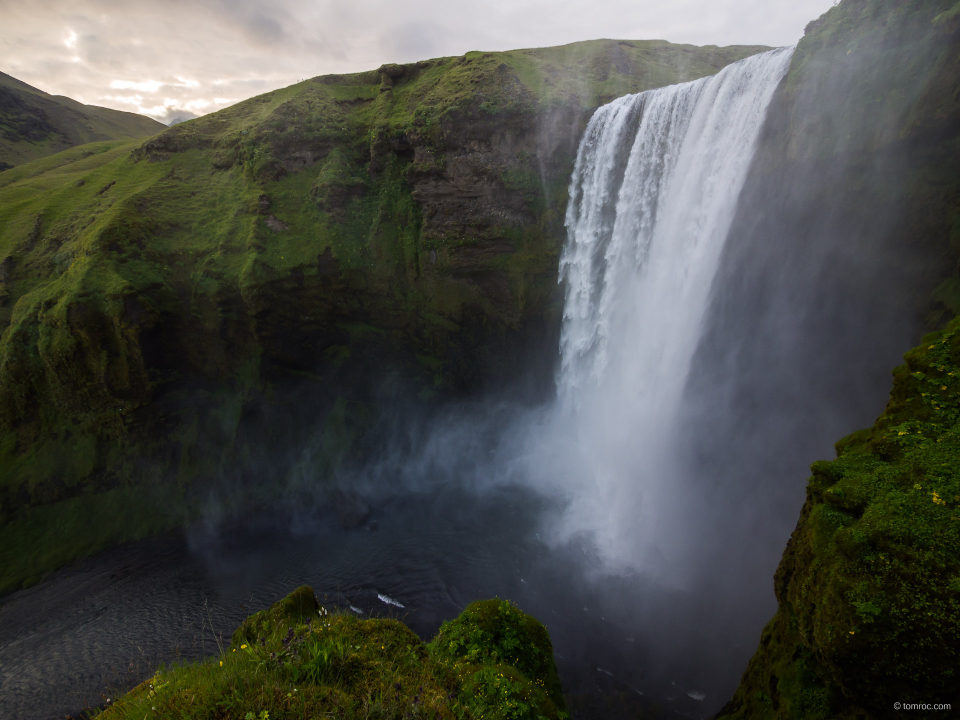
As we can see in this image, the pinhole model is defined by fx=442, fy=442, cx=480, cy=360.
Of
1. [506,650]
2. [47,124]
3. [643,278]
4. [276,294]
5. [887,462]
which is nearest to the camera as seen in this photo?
[887,462]

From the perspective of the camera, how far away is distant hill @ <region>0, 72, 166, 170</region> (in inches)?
1992

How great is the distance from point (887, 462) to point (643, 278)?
41.6 ft

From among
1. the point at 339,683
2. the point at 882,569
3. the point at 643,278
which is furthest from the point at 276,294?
the point at 882,569

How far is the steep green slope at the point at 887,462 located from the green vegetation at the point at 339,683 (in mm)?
3757

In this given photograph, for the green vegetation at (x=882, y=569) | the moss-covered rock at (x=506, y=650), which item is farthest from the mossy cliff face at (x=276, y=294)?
the green vegetation at (x=882, y=569)

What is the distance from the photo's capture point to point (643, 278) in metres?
17.9

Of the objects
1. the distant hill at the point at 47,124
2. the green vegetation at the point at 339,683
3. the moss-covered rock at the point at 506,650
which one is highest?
the distant hill at the point at 47,124

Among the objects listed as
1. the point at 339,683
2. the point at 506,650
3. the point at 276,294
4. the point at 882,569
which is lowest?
the point at 506,650

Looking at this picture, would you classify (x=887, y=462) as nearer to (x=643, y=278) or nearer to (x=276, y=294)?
(x=643, y=278)

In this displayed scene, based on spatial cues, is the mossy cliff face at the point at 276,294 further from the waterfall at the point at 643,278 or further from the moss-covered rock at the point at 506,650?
the moss-covered rock at the point at 506,650

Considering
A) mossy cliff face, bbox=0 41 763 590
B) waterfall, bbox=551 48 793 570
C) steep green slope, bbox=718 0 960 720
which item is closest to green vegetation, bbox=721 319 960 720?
steep green slope, bbox=718 0 960 720

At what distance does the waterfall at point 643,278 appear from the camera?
14938 millimetres

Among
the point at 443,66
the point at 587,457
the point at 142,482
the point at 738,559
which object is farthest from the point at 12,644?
the point at 443,66

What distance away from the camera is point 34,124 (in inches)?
2138
